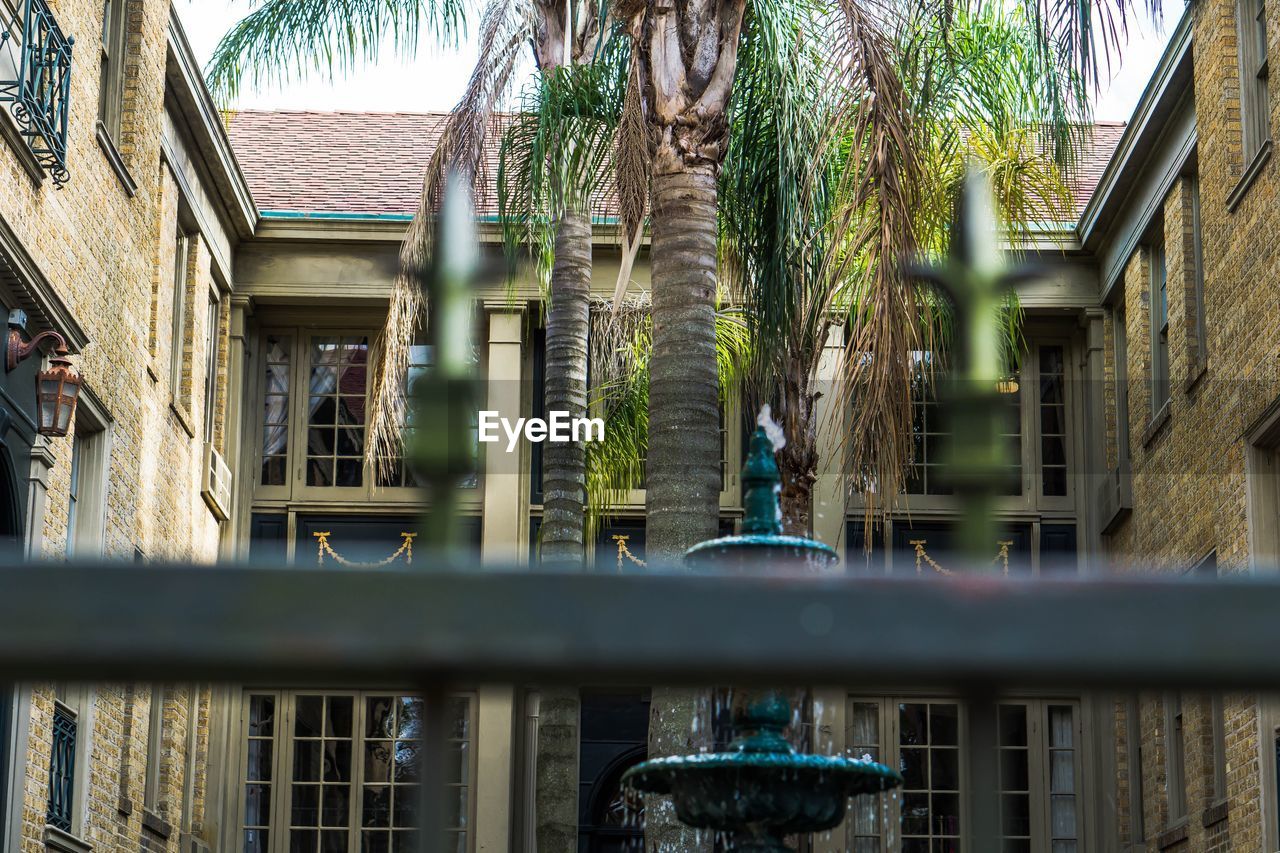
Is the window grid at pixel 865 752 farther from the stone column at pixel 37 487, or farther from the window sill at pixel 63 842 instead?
the stone column at pixel 37 487

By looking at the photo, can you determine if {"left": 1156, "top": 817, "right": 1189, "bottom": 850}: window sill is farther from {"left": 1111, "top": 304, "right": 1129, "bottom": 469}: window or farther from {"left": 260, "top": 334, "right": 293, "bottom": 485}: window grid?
{"left": 260, "top": 334, "right": 293, "bottom": 485}: window grid

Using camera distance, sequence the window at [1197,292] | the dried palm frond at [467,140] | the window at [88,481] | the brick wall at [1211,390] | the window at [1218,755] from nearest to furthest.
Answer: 1. the window at [88,481]
2. the brick wall at [1211,390]
3. the dried palm frond at [467,140]
4. the window at [1218,755]
5. the window at [1197,292]

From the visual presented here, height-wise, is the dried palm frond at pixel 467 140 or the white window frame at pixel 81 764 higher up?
the dried palm frond at pixel 467 140

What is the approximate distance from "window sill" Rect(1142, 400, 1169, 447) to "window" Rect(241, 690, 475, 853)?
23.7 ft

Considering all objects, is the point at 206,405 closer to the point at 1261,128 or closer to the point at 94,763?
the point at 94,763

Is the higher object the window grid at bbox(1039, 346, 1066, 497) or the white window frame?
the window grid at bbox(1039, 346, 1066, 497)

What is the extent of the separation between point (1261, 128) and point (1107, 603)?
13.5 meters

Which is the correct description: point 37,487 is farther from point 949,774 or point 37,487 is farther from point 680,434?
point 949,774

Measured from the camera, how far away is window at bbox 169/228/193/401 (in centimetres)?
1694

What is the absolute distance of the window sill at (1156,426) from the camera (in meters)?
16.4

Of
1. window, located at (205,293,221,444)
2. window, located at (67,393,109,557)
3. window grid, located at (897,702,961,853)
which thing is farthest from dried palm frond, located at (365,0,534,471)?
window grid, located at (897,702,961,853)

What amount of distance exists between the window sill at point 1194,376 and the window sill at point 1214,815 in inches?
133

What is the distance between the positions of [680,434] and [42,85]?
14.8 feet

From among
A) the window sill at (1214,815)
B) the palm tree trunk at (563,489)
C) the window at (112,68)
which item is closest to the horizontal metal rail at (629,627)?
the palm tree trunk at (563,489)
